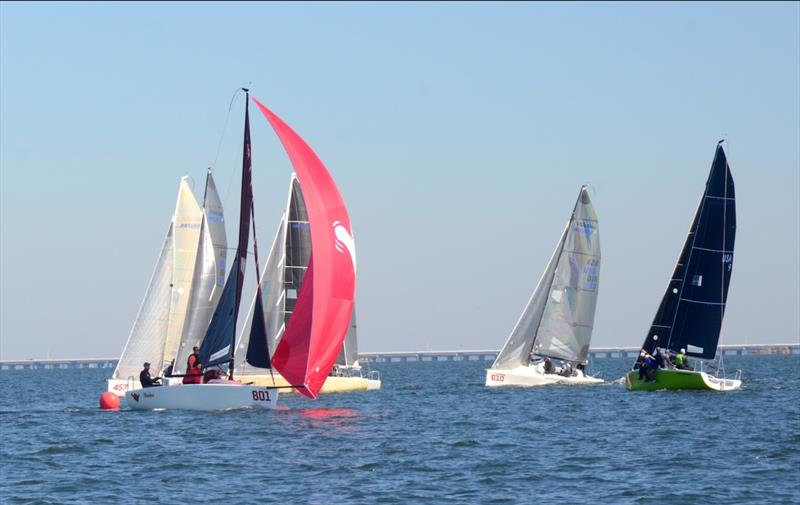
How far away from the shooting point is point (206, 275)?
52531mm

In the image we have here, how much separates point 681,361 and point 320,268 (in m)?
17.9

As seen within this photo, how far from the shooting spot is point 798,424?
39406mm

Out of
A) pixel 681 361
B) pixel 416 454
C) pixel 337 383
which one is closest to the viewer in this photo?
pixel 416 454

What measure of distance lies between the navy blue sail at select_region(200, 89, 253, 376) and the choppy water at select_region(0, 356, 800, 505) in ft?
6.51

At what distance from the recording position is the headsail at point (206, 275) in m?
49.0

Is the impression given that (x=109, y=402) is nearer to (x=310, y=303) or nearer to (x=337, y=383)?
(x=310, y=303)

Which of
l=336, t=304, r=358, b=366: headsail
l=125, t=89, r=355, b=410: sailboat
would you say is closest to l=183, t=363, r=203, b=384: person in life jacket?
l=125, t=89, r=355, b=410: sailboat

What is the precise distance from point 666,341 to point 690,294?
6.83 feet

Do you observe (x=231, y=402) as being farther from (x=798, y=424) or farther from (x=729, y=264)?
(x=729, y=264)

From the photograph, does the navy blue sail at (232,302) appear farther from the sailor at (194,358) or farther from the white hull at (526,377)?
the white hull at (526,377)

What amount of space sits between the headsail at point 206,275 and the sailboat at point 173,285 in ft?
0.13

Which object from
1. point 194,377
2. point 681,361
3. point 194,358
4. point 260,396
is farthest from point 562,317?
point 194,377

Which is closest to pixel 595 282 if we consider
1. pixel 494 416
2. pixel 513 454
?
pixel 494 416

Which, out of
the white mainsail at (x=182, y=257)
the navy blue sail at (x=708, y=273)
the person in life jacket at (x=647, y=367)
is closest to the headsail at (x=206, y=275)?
the white mainsail at (x=182, y=257)
